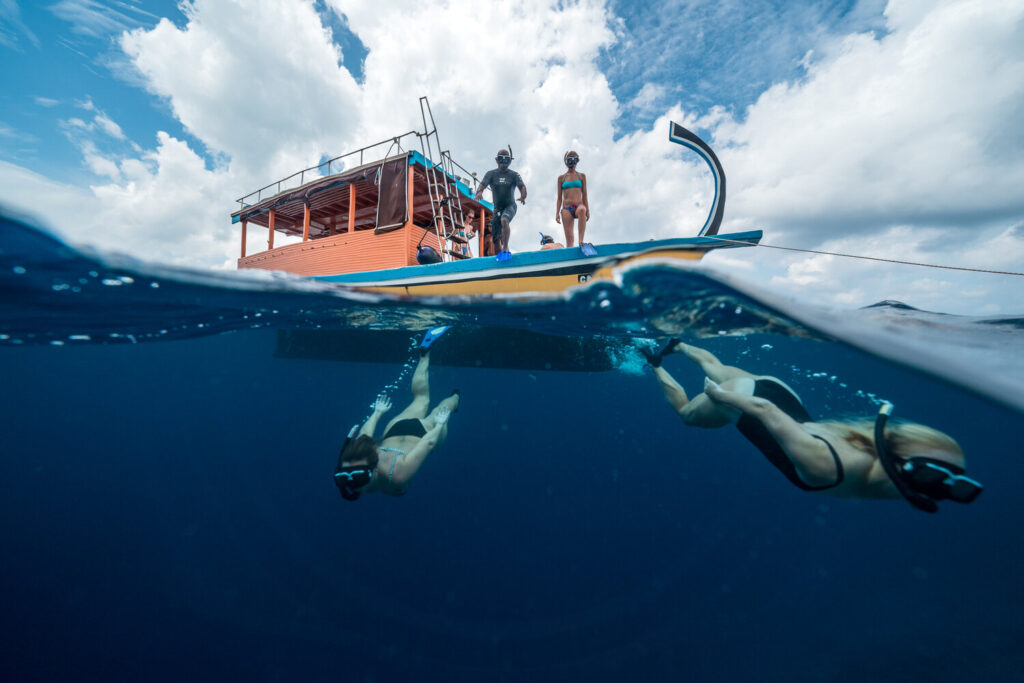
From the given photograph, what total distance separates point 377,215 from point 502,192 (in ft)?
9.97

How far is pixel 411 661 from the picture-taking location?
29.3 ft

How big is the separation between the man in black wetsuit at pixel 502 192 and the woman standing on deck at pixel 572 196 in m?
0.96

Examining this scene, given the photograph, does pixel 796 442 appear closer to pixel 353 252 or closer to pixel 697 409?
pixel 697 409

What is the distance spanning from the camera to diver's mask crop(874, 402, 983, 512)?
3189 mm

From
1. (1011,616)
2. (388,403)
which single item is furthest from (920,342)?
(1011,616)

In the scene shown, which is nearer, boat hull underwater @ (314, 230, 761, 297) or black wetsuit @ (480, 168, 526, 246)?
boat hull underwater @ (314, 230, 761, 297)

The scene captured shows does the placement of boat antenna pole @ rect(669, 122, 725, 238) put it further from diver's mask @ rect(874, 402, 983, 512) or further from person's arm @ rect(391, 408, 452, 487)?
person's arm @ rect(391, 408, 452, 487)

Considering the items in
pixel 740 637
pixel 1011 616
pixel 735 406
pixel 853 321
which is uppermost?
pixel 853 321

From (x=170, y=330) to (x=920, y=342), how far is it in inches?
613

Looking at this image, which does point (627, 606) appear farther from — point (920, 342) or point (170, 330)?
point (170, 330)

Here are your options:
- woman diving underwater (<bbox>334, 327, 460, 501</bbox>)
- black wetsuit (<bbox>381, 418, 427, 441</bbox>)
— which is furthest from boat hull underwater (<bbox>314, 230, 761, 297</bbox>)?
black wetsuit (<bbox>381, 418, 427, 441</bbox>)

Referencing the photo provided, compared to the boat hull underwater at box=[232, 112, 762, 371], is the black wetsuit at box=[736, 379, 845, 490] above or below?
below

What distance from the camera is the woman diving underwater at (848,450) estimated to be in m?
3.34

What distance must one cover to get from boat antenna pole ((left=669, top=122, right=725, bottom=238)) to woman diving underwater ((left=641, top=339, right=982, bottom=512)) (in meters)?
2.18
